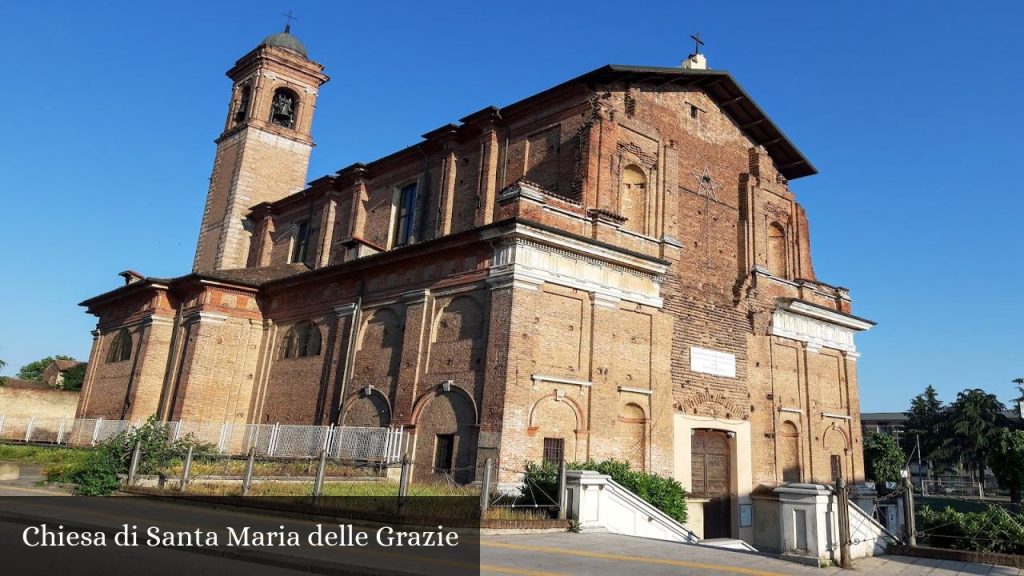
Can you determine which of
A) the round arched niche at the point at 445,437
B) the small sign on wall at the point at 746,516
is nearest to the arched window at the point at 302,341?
the round arched niche at the point at 445,437

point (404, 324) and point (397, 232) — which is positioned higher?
point (397, 232)

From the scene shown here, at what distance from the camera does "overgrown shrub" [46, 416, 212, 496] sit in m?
14.9

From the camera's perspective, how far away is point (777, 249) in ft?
87.1

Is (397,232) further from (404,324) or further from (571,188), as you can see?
(571,188)

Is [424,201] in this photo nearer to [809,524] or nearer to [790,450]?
[790,450]

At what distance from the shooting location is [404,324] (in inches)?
824

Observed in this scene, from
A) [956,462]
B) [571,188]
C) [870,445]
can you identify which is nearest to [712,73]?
[571,188]

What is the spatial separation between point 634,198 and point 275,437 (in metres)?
13.8

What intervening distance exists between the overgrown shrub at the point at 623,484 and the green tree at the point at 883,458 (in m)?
16.1

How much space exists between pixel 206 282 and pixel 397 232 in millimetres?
7814

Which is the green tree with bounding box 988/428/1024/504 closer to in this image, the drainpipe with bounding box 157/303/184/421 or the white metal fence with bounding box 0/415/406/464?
the white metal fence with bounding box 0/415/406/464

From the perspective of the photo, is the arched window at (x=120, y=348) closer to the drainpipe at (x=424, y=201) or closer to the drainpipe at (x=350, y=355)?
the drainpipe at (x=350, y=355)

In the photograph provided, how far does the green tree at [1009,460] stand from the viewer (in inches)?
1271

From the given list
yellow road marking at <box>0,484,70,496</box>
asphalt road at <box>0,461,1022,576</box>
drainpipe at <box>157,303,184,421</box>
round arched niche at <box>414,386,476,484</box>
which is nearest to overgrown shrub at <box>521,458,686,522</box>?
round arched niche at <box>414,386,476,484</box>
